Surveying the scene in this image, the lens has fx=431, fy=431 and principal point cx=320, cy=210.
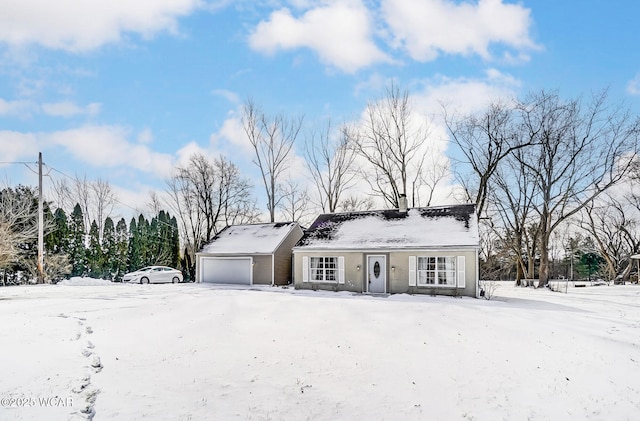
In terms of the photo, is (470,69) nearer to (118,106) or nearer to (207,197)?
(118,106)

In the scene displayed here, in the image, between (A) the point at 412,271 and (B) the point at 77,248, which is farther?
(B) the point at 77,248

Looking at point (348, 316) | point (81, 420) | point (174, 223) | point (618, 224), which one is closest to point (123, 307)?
point (348, 316)

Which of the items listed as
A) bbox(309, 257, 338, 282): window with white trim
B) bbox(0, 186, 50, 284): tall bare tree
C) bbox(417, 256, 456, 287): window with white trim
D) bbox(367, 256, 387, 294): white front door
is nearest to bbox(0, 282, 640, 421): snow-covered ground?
bbox(417, 256, 456, 287): window with white trim

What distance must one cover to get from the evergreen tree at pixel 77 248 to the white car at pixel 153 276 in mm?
4806

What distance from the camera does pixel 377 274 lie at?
66.7 ft

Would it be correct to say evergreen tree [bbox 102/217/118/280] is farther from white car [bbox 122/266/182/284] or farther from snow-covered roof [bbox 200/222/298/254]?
snow-covered roof [bbox 200/222/298/254]

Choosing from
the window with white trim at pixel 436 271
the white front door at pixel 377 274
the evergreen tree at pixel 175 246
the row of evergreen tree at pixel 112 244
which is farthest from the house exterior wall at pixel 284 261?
the evergreen tree at pixel 175 246

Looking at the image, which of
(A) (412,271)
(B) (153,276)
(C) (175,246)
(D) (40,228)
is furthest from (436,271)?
(C) (175,246)

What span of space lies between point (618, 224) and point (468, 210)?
73.1ft

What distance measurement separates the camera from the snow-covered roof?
84.5 ft

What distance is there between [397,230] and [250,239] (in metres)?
10.1

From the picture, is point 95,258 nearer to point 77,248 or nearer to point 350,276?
point 77,248

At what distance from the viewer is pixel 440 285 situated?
62.1 feet

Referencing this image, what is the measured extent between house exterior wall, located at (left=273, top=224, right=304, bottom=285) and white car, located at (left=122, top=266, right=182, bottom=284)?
346 inches
